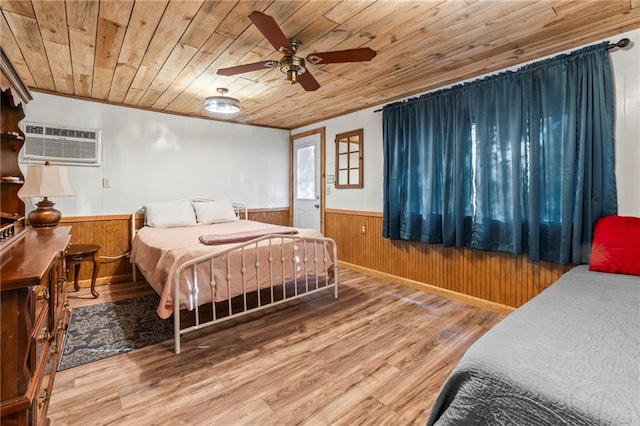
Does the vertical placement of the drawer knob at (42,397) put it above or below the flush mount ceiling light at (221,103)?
below

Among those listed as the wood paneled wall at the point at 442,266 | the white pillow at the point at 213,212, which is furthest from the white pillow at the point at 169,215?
the wood paneled wall at the point at 442,266

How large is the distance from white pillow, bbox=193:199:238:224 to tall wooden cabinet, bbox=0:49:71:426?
2149 mm

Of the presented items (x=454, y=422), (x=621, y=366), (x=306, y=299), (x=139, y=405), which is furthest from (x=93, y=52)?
(x=621, y=366)

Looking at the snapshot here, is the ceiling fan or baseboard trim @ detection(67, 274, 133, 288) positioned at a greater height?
the ceiling fan

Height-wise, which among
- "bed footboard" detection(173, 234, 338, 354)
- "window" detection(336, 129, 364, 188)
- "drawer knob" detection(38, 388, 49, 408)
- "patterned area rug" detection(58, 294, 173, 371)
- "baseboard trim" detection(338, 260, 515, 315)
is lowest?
"patterned area rug" detection(58, 294, 173, 371)

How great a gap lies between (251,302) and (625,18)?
3648 mm

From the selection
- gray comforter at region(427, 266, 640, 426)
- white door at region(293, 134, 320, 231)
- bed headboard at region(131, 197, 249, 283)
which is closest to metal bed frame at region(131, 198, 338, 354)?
bed headboard at region(131, 197, 249, 283)

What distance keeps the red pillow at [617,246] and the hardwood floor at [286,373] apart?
3.23 ft

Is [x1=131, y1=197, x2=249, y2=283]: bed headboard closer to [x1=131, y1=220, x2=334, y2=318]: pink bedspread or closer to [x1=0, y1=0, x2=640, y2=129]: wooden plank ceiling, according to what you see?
[x1=131, y1=220, x2=334, y2=318]: pink bedspread

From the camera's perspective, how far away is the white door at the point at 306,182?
4920 mm

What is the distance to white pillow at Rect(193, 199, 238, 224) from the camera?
4074 millimetres

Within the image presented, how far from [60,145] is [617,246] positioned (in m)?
5.10

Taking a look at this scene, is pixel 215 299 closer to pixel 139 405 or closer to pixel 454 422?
pixel 139 405

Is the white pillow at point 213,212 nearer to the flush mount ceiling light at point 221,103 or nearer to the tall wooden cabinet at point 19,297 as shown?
the flush mount ceiling light at point 221,103
